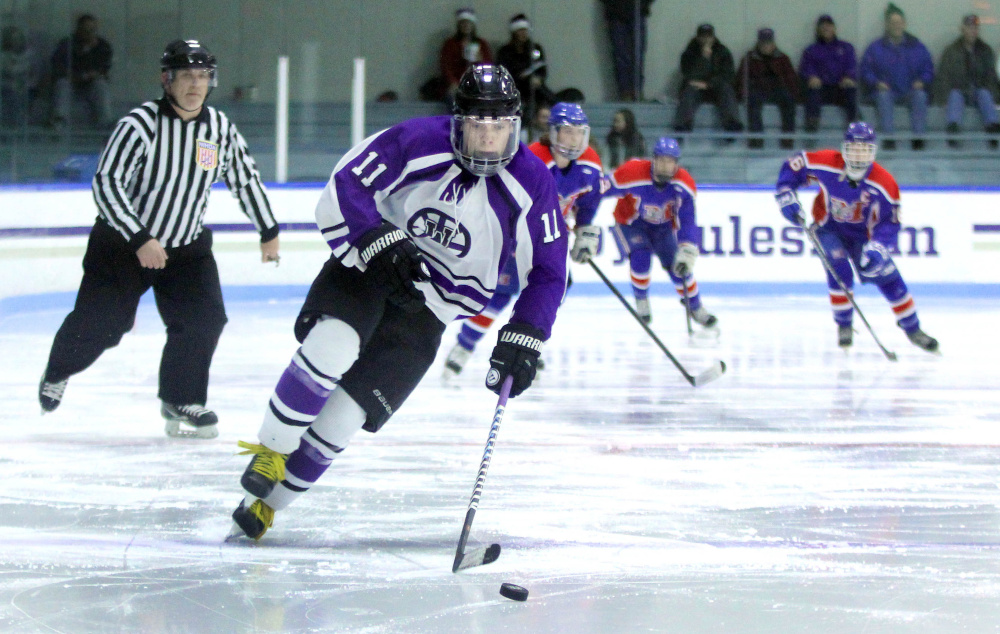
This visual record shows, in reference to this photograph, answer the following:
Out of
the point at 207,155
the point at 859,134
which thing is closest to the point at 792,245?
the point at 859,134

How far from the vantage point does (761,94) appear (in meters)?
9.22

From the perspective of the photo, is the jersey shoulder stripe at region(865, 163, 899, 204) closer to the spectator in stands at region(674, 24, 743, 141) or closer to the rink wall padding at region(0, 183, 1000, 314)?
the rink wall padding at region(0, 183, 1000, 314)

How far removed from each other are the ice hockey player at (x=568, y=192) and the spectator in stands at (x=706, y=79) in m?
4.18

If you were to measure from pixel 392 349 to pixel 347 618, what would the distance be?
0.62 metres

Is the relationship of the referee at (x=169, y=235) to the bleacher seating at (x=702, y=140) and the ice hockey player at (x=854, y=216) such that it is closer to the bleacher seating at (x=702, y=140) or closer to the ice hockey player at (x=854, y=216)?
the ice hockey player at (x=854, y=216)

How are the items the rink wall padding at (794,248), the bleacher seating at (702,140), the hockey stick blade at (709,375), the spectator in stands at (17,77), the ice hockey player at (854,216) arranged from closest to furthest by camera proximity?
1. the hockey stick blade at (709,375)
2. the ice hockey player at (854,216)
3. the spectator in stands at (17,77)
4. the bleacher seating at (702,140)
5. the rink wall padding at (794,248)

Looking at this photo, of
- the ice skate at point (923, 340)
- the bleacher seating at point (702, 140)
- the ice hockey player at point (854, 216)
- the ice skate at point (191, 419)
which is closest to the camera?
the ice skate at point (191, 419)

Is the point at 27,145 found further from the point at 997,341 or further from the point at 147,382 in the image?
the point at 997,341

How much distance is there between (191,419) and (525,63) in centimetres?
585

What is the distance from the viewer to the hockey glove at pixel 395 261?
2232mm

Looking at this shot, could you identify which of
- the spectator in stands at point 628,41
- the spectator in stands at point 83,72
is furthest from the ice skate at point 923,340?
the spectator in stands at point 83,72

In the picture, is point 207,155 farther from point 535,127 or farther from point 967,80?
point 967,80

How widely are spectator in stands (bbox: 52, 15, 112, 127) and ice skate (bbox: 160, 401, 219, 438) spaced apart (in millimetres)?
4415

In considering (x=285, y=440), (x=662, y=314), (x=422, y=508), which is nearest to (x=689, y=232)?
(x=662, y=314)
